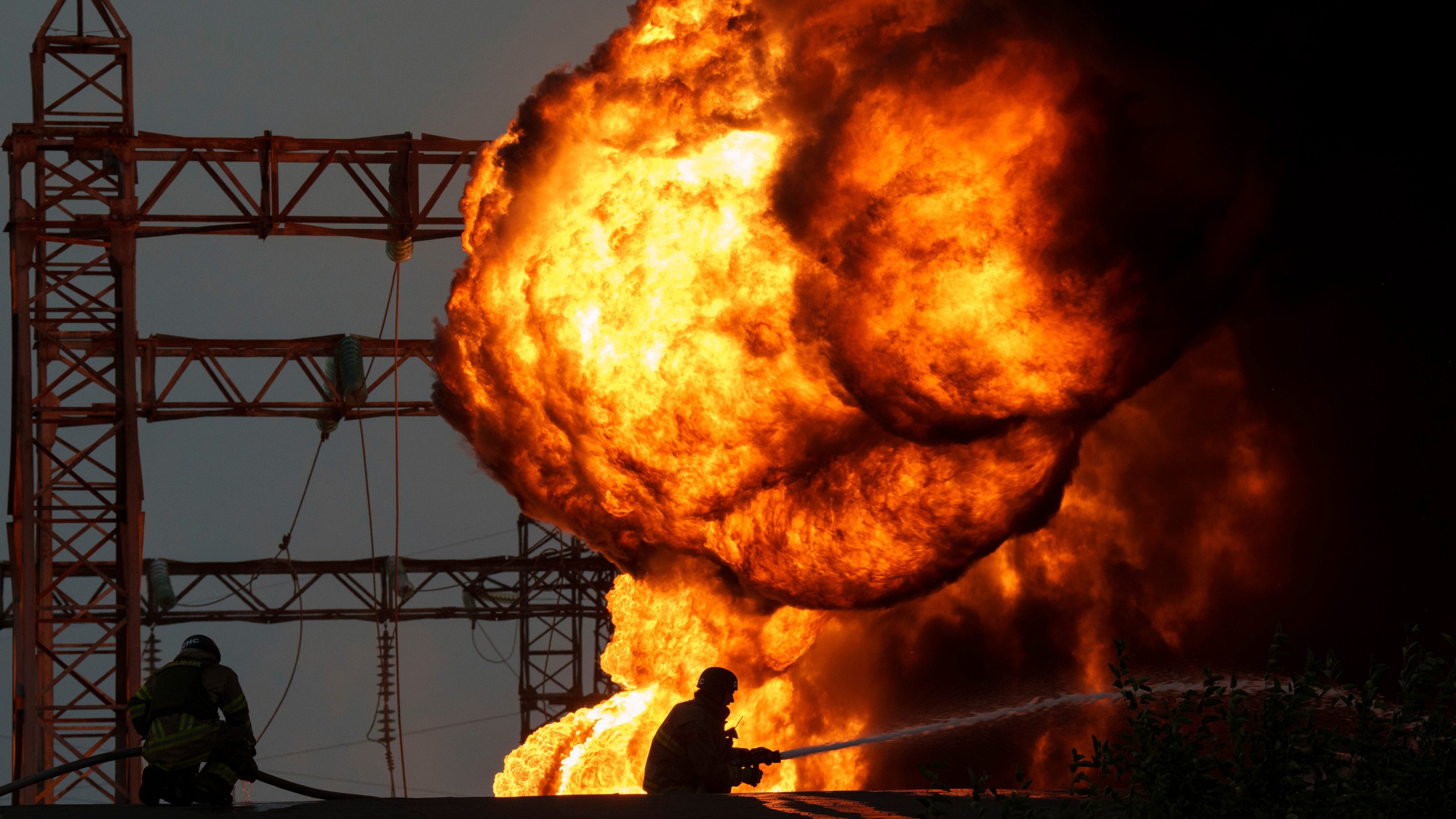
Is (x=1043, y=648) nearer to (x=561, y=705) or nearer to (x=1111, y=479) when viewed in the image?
(x=1111, y=479)

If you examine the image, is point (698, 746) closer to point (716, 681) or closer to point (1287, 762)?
point (716, 681)

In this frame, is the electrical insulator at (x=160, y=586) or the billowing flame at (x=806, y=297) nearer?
the billowing flame at (x=806, y=297)

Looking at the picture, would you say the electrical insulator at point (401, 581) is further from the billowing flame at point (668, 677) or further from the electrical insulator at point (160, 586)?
the billowing flame at point (668, 677)

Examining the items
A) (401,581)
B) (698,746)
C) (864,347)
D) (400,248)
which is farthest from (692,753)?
(401,581)

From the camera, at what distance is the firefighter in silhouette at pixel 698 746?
14211 mm

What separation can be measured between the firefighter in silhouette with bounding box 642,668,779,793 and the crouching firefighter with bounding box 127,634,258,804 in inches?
136

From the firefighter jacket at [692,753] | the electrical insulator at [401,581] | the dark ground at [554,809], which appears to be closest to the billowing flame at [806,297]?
the firefighter jacket at [692,753]

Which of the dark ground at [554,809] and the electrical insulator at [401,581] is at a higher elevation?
the electrical insulator at [401,581]

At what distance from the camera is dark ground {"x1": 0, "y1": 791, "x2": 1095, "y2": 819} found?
11492mm

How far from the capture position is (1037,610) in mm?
17984

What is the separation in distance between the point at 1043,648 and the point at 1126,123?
230 inches

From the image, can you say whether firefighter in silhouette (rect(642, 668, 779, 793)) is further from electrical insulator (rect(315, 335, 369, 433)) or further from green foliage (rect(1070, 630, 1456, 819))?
electrical insulator (rect(315, 335, 369, 433))

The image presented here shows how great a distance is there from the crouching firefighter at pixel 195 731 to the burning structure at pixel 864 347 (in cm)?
510

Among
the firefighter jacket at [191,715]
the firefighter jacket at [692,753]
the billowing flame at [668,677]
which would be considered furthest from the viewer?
the billowing flame at [668,677]
